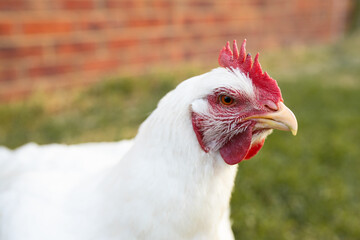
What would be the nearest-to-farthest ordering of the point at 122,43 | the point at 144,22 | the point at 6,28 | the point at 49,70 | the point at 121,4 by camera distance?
the point at 6,28
the point at 49,70
the point at 121,4
the point at 122,43
the point at 144,22

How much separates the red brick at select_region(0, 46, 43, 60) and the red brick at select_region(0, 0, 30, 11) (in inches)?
15.6

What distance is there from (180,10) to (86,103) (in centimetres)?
206

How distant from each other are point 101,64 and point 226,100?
358cm

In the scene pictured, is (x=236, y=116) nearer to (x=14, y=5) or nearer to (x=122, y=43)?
(x=14, y=5)

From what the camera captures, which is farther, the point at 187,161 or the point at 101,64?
the point at 101,64

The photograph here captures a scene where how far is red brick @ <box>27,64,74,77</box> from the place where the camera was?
4234 mm

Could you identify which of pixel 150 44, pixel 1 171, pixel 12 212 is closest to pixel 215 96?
pixel 12 212

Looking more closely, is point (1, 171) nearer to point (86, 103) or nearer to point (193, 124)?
point (193, 124)

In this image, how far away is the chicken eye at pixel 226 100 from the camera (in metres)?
1.44

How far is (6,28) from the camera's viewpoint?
12.7ft

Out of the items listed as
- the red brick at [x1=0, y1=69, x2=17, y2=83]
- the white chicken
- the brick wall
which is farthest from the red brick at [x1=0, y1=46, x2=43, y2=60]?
the white chicken

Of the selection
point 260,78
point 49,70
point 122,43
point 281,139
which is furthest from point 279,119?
point 122,43

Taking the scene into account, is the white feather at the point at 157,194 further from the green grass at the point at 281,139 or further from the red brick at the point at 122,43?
the red brick at the point at 122,43

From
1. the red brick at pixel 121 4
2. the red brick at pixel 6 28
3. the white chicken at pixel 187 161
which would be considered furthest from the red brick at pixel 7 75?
the white chicken at pixel 187 161
